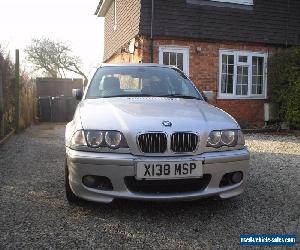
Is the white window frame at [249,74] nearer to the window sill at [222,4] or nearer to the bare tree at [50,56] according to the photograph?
the window sill at [222,4]

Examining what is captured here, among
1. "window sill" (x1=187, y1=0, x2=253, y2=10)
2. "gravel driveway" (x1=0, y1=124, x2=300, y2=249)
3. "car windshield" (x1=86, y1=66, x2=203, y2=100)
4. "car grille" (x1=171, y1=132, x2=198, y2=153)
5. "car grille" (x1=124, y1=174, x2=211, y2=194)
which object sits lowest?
"gravel driveway" (x1=0, y1=124, x2=300, y2=249)

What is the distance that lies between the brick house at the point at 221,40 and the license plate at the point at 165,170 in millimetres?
8516

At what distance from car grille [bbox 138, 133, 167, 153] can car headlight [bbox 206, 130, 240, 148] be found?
0.44 metres

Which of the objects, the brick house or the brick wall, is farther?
the brick wall

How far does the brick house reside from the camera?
11.7 meters

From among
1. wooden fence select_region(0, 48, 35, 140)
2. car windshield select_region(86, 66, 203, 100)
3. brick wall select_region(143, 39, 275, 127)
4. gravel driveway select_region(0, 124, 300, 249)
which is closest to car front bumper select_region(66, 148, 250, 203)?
gravel driveway select_region(0, 124, 300, 249)

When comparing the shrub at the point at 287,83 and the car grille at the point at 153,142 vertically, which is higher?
the shrub at the point at 287,83

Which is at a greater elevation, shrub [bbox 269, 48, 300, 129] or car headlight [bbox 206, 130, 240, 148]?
shrub [bbox 269, 48, 300, 129]

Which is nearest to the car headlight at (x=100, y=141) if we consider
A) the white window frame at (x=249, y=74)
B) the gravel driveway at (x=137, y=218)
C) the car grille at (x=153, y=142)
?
the car grille at (x=153, y=142)

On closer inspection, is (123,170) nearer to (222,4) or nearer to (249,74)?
(249,74)

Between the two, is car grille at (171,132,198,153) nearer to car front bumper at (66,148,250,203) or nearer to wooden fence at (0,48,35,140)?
car front bumper at (66,148,250,203)

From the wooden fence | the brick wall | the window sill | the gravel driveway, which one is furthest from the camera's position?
the window sill

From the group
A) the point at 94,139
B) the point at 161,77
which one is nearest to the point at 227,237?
the point at 94,139

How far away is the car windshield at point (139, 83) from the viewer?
4.77 metres
